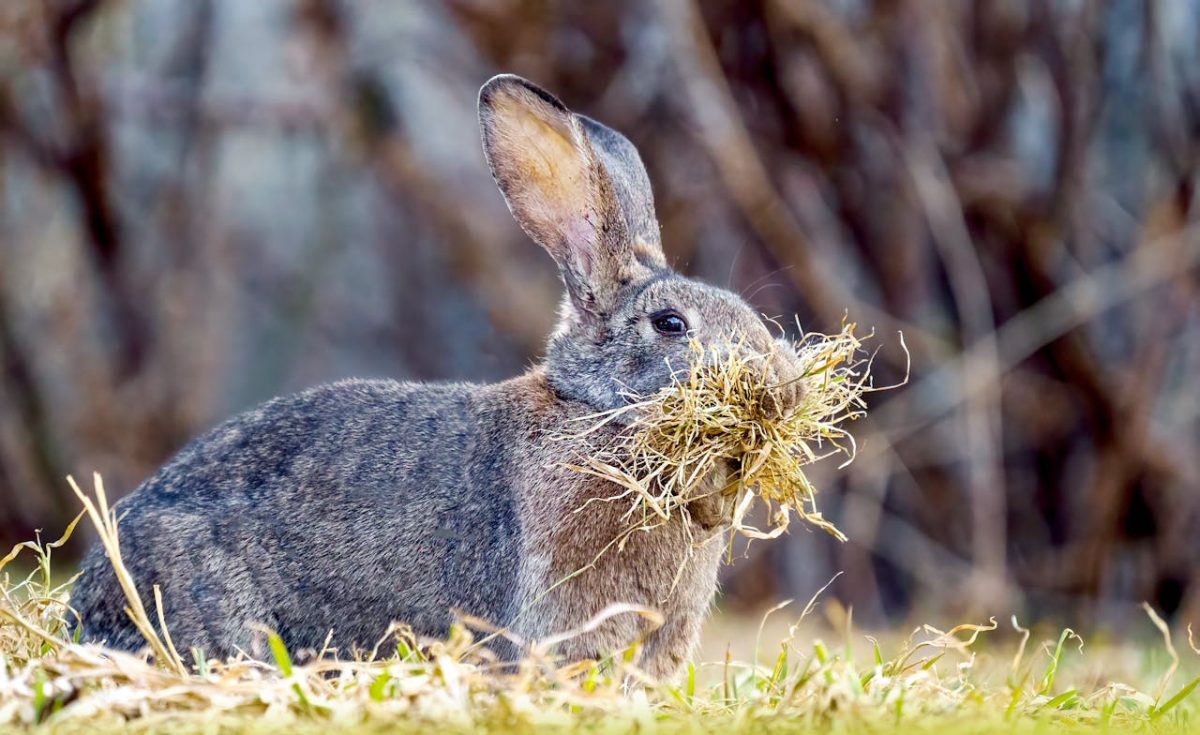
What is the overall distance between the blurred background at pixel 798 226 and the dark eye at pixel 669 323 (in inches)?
163

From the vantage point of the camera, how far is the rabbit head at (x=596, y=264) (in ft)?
15.0

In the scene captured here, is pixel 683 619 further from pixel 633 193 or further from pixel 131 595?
pixel 131 595

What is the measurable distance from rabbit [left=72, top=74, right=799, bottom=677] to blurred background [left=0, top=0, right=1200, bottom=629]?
4.01 m

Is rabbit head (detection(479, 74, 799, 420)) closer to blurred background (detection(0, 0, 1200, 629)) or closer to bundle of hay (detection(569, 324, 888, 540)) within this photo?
bundle of hay (detection(569, 324, 888, 540))

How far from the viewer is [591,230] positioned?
4.93 metres

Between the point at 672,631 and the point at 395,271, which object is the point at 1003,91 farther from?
the point at 672,631

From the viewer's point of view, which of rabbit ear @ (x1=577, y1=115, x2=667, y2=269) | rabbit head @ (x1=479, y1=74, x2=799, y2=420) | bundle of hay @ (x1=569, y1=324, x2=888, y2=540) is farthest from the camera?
rabbit ear @ (x1=577, y1=115, x2=667, y2=269)

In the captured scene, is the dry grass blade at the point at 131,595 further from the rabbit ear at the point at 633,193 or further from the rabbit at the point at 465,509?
the rabbit ear at the point at 633,193

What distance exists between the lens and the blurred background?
8961mm

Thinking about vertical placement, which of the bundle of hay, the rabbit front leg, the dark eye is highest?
the dark eye

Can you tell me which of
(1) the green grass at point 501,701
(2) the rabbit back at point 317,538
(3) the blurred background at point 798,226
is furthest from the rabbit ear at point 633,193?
(3) the blurred background at point 798,226

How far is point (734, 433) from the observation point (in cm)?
415

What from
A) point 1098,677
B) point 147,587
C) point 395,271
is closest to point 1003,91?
point 395,271

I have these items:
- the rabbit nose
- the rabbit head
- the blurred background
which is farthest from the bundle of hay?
the blurred background
